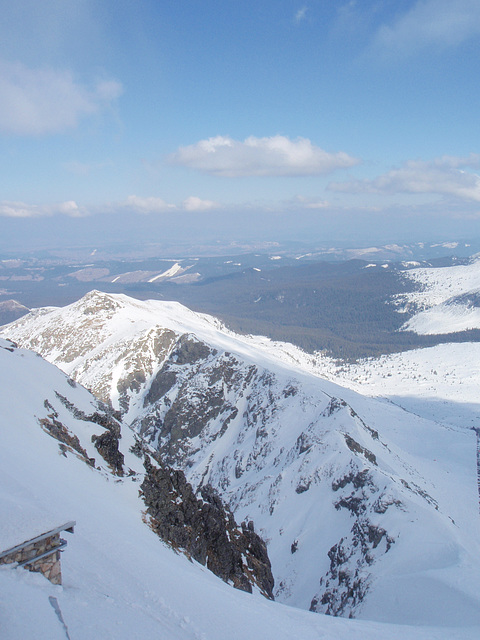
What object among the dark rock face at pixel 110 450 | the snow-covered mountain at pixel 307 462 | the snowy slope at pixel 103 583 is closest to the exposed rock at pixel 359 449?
the snow-covered mountain at pixel 307 462

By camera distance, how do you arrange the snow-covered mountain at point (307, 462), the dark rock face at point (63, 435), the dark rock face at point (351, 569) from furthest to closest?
1. the dark rock face at point (351, 569)
2. the snow-covered mountain at point (307, 462)
3. the dark rock face at point (63, 435)

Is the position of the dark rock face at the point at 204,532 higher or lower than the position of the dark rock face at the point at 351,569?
higher

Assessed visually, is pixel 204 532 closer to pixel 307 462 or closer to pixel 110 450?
pixel 110 450

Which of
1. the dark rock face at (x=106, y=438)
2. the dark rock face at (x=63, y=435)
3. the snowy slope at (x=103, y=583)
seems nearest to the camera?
the snowy slope at (x=103, y=583)

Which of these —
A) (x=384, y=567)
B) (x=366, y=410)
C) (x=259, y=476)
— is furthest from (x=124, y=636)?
(x=366, y=410)

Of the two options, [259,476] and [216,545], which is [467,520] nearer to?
[259,476]

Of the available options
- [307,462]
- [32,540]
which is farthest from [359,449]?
[32,540]

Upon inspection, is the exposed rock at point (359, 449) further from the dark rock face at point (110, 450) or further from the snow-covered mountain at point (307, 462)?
the dark rock face at point (110, 450)

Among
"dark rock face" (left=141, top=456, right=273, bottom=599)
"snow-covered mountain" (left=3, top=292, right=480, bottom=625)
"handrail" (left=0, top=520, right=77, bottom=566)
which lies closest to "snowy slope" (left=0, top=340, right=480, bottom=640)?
"handrail" (left=0, top=520, right=77, bottom=566)
